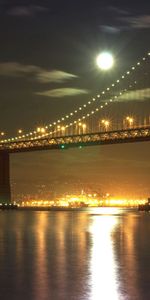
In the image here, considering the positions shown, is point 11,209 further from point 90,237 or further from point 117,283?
point 117,283

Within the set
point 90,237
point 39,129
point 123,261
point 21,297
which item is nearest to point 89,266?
point 123,261

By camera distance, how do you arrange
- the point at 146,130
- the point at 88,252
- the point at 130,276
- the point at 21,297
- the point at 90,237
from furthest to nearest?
1. the point at 146,130
2. the point at 90,237
3. the point at 88,252
4. the point at 130,276
5. the point at 21,297

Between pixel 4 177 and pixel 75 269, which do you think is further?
pixel 4 177

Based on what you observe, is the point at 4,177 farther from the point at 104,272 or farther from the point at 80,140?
the point at 104,272

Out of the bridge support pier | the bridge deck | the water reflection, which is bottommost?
the water reflection

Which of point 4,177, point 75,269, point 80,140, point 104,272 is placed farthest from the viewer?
point 4,177

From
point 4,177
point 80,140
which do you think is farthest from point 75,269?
point 4,177

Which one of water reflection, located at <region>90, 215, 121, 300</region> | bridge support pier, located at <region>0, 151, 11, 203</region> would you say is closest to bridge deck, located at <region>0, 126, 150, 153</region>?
bridge support pier, located at <region>0, 151, 11, 203</region>

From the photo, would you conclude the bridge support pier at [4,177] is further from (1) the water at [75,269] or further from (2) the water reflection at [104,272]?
(2) the water reflection at [104,272]

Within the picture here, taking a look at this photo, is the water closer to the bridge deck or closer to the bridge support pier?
the bridge deck
